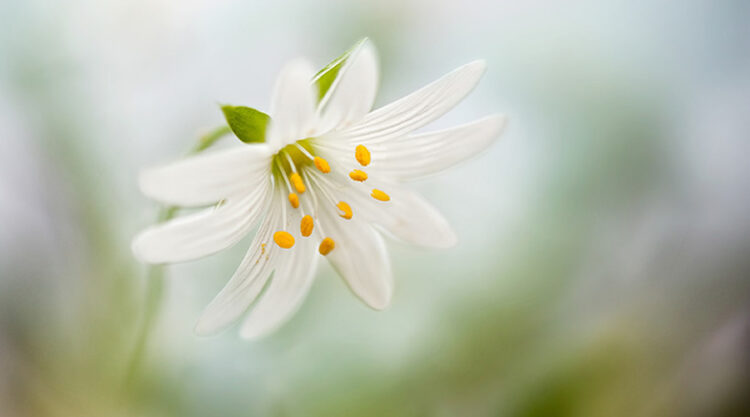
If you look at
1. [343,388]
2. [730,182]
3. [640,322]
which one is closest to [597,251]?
[640,322]

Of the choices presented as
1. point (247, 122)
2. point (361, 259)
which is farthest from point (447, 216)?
point (247, 122)

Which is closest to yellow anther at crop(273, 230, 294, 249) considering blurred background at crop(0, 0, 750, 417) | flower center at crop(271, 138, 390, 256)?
flower center at crop(271, 138, 390, 256)

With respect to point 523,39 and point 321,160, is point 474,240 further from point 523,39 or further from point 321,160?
point 321,160

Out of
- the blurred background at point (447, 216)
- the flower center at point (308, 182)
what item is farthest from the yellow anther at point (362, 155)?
the blurred background at point (447, 216)

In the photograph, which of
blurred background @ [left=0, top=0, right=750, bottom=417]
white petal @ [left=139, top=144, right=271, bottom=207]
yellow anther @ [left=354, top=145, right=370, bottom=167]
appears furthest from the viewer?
blurred background @ [left=0, top=0, right=750, bottom=417]

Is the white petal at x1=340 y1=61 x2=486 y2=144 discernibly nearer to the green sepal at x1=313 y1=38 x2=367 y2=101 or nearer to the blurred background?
the green sepal at x1=313 y1=38 x2=367 y2=101

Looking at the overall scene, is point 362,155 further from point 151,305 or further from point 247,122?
point 151,305
